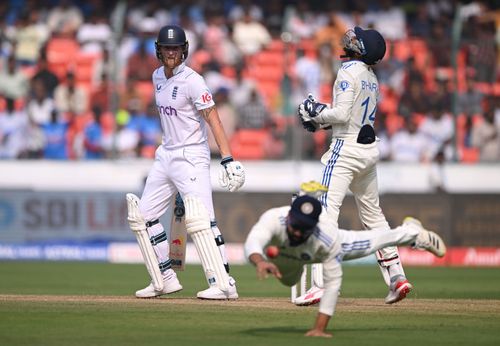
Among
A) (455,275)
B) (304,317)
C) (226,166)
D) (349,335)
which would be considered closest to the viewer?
(349,335)

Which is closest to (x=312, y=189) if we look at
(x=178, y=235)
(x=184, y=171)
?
(x=184, y=171)

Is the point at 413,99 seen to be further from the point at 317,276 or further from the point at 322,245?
the point at 322,245

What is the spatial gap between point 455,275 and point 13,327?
8719mm

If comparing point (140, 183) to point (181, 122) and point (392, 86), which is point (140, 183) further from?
point (181, 122)

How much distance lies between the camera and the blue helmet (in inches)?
371

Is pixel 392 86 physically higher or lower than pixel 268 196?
higher

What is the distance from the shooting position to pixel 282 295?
11.4m

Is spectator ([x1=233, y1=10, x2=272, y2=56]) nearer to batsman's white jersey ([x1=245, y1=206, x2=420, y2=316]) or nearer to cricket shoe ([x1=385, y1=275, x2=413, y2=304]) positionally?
cricket shoe ([x1=385, y1=275, x2=413, y2=304])

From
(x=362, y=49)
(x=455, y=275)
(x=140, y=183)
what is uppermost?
(x=362, y=49)

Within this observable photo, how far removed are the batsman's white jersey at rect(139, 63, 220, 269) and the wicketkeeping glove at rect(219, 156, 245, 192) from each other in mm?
185

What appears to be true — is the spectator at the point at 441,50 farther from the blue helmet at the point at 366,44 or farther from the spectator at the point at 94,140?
the blue helmet at the point at 366,44

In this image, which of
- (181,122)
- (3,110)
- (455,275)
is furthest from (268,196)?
(181,122)

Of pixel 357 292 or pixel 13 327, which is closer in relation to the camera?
pixel 13 327

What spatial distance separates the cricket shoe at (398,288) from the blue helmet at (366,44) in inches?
74.6
